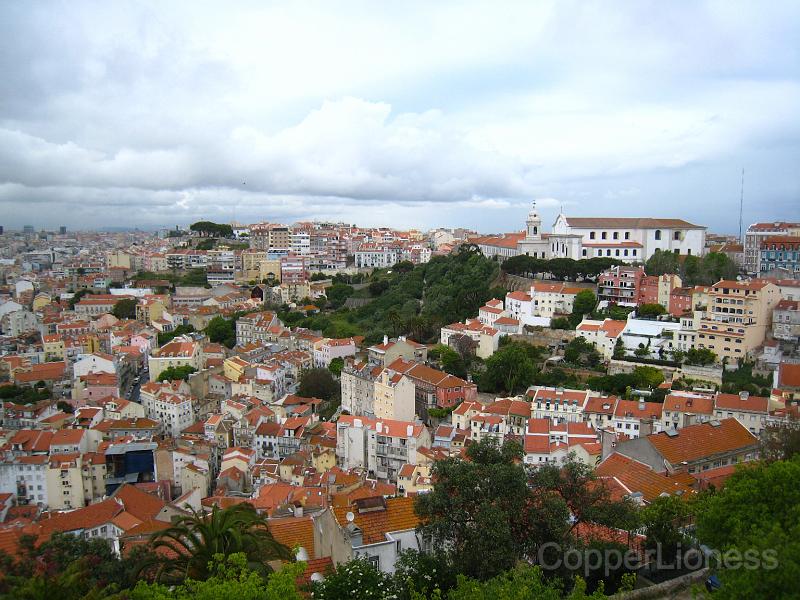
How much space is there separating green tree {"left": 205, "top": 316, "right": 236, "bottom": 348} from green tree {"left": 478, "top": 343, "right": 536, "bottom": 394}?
907 inches

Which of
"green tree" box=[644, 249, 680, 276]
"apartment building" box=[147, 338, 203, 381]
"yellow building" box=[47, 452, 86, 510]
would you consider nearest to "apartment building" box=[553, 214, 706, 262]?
"green tree" box=[644, 249, 680, 276]

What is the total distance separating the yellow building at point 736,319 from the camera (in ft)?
90.1

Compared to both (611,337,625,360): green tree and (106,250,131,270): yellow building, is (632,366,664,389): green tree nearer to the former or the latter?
(611,337,625,360): green tree

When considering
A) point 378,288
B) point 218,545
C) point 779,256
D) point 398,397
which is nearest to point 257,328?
point 378,288

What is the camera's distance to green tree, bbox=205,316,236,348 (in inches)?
1805

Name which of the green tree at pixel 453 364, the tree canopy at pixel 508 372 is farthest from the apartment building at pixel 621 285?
the green tree at pixel 453 364

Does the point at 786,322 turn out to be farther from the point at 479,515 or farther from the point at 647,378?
the point at 479,515

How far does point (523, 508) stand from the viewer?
30.1ft

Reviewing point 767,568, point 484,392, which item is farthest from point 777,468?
point 484,392

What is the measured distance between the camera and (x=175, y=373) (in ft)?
118

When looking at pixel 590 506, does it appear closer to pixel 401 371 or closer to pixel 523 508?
pixel 523 508

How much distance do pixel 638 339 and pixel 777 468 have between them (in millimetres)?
22570

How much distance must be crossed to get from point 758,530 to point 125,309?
5284cm

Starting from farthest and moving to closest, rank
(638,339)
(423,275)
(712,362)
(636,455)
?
1. (423,275)
2. (638,339)
3. (712,362)
4. (636,455)
